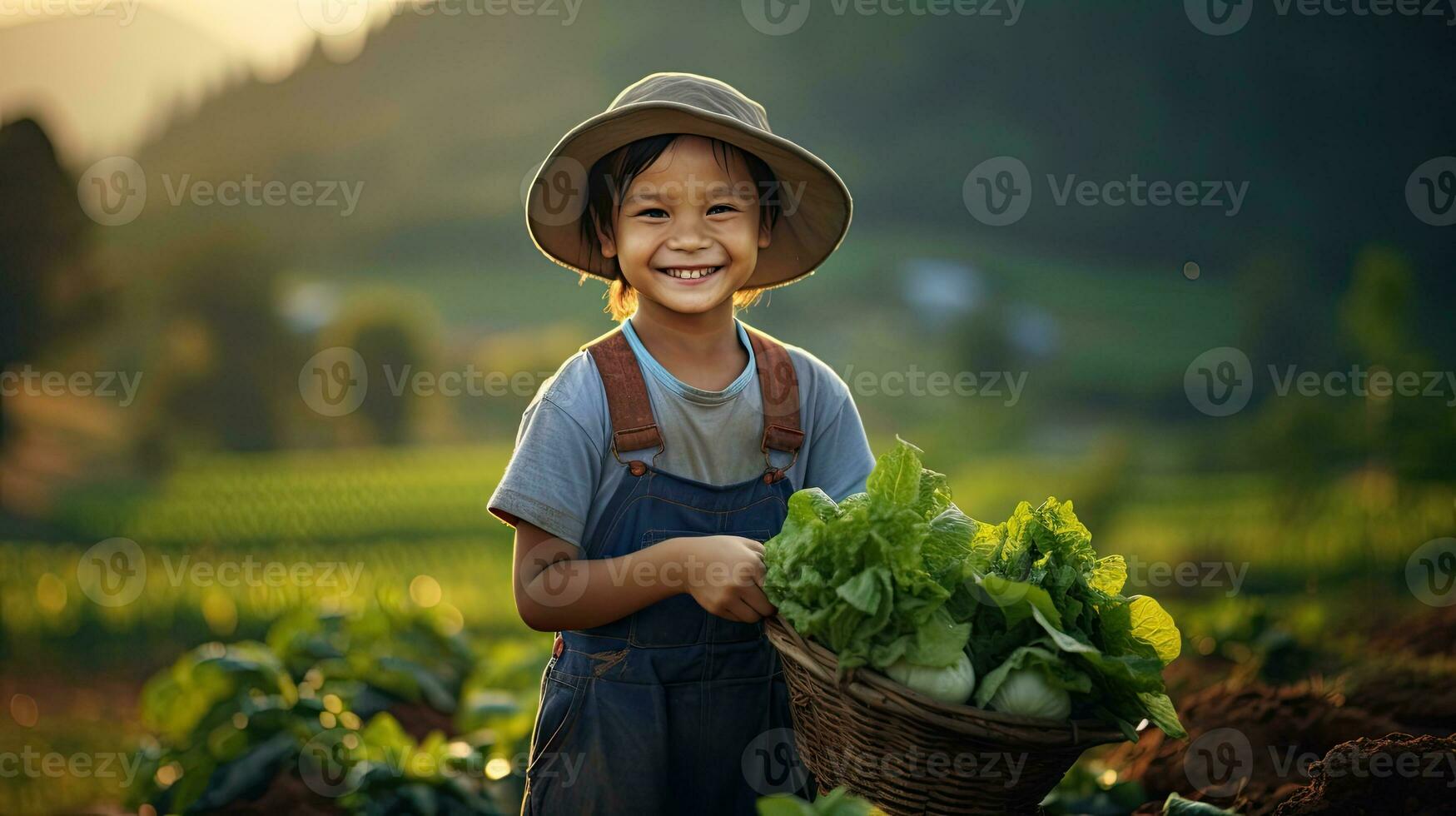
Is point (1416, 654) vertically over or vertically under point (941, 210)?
under

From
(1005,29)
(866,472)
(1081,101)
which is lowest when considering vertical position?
(866,472)

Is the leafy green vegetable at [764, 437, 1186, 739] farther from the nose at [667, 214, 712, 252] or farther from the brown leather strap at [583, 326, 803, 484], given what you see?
the nose at [667, 214, 712, 252]

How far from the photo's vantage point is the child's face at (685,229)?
103 inches

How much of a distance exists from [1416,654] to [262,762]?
4102mm

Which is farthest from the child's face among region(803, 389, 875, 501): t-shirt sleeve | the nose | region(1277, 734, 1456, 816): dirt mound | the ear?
region(1277, 734, 1456, 816): dirt mound

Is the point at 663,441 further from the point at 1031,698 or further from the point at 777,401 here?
the point at 1031,698

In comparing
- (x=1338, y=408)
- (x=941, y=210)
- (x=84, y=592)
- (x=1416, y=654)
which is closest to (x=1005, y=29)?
(x=941, y=210)

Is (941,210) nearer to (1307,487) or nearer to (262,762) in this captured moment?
(1307,487)

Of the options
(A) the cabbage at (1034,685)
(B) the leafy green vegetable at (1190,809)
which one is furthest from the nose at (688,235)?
(B) the leafy green vegetable at (1190,809)

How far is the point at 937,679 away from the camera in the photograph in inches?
81.3

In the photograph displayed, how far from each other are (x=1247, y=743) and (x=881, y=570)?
1.86 metres

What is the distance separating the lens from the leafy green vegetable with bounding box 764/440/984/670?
81.8 inches

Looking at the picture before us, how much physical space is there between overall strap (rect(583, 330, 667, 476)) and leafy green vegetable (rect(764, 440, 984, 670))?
44cm

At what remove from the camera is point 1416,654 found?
4.17m
